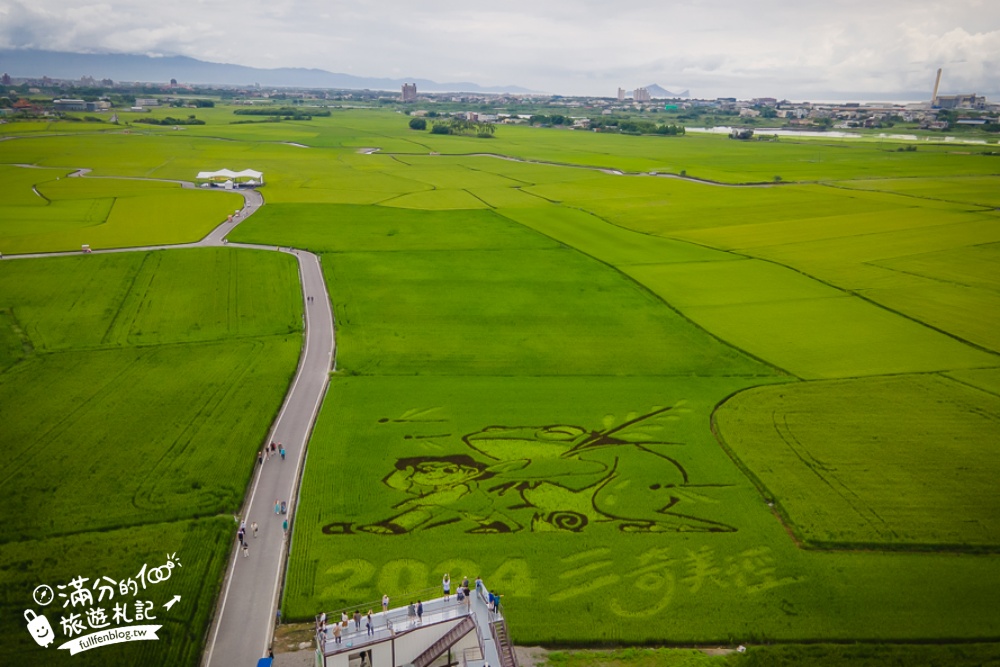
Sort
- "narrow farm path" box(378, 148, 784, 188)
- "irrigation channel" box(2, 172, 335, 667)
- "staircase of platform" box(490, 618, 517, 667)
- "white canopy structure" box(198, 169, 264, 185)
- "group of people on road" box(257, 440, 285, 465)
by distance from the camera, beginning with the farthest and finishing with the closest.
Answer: "narrow farm path" box(378, 148, 784, 188) < "white canopy structure" box(198, 169, 264, 185) < "group of people on road" box(257, 440, 285, 465) < "irrigation channel" box(2, 172, 335, 667) < "staircase of platform" box(490, 618, 517, 667)

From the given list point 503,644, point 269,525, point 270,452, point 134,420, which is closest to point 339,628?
point 503,644

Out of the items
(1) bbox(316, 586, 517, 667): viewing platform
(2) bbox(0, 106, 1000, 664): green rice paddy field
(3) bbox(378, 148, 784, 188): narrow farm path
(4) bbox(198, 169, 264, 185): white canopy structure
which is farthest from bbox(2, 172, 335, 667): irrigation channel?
(3) bbox(378, 148, 784, 188): narrow farm path

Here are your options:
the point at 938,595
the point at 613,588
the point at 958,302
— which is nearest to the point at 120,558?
the point at 613,588

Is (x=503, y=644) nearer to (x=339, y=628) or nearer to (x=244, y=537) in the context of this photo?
(x=339, y=628)

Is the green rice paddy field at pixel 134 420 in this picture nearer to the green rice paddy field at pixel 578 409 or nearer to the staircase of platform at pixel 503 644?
the green rice paddy field at pixel 578 409

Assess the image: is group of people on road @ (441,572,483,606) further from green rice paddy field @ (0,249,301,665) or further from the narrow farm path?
the narrow farm path

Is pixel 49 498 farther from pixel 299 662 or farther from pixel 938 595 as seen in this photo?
pixel 938 595
